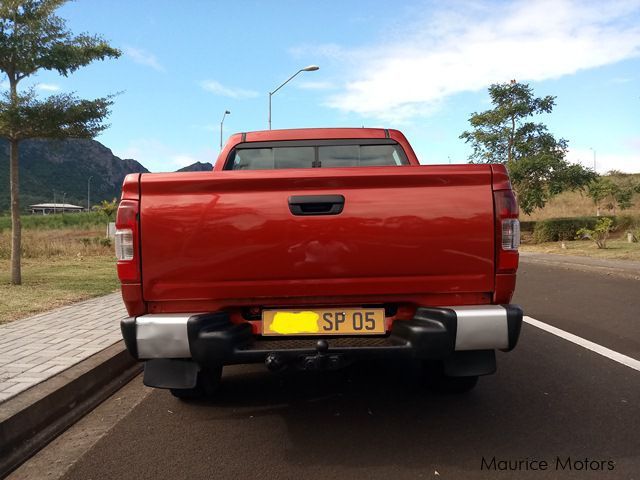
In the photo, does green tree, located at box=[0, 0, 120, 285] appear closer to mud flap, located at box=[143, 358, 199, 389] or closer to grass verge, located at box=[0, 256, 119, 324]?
grass verge, located at box=[0, 256, 119, 324]

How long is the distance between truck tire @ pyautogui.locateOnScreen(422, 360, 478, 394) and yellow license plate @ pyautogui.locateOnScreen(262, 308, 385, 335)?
1.12m

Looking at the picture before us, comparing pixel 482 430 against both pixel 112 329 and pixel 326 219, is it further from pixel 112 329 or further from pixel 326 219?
pixel 112 329

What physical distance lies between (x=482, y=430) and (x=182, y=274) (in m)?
2.02

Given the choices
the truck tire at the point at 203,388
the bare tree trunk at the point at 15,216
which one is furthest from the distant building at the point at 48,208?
the truck tire at the point at 203,388

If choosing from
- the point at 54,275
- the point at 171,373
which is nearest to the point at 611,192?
the point at 54,275

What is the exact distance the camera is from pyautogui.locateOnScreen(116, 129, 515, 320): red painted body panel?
2.79m

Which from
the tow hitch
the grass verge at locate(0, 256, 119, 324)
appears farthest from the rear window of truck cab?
the grass verge at locate(0, 256, 119, 324)

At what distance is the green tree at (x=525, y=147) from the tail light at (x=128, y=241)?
27.7 metres

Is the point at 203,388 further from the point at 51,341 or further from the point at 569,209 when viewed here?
the point at 569,209

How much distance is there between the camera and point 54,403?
11.7 feet

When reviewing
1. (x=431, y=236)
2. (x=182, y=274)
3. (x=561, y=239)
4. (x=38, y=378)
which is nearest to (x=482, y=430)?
(x=431, y=236)

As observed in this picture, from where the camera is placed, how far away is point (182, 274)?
2.82 m

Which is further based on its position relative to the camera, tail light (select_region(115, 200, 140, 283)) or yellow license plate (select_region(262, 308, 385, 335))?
yellow license plate (select_region(262, 308, 385, 335))

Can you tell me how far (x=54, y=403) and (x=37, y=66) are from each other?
7.56 metres
